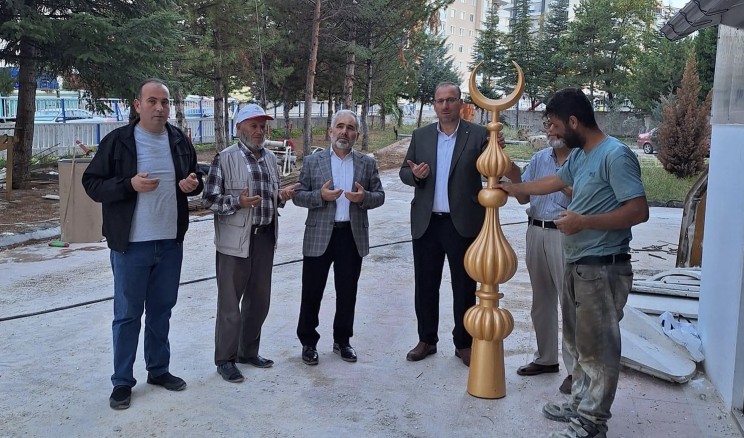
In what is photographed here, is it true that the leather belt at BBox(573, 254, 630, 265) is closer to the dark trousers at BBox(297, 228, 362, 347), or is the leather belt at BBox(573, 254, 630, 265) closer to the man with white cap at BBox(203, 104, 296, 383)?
the dark trousers at BBox(297, 228, 362, 347)

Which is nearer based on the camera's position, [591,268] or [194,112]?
[591,268]

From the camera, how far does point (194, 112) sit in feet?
114

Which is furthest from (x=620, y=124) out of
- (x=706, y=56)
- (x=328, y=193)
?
(x=328, y=193)

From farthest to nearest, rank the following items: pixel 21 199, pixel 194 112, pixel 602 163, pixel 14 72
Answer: pixel 194 112, pixel 14 72, pixel 21 199, pixel 602 163

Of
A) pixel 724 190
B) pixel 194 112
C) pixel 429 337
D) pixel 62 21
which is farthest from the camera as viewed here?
pixel 194 112

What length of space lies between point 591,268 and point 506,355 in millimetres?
1868

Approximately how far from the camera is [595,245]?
3.40 m

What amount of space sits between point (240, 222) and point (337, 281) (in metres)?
0.90

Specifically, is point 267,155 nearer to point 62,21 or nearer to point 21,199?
point 62,21

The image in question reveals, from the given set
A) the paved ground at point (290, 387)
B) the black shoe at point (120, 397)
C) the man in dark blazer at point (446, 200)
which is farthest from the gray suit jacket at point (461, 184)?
the black shoe at point (120, 397)

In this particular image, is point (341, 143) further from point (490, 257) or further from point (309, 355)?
point (309, 355)

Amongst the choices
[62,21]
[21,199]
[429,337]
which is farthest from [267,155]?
[21,199]

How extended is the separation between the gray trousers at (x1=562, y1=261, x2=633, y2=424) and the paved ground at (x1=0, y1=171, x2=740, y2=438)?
0.42m

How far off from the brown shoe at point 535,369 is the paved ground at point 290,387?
0.07 metres
